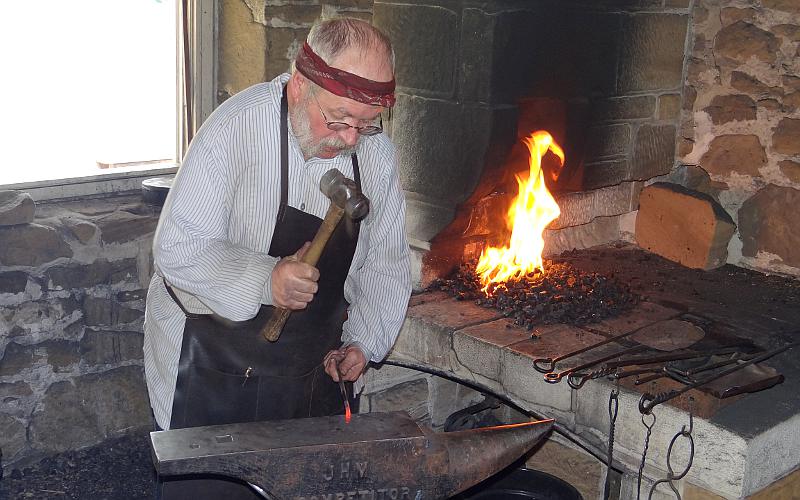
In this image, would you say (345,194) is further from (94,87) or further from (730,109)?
(730,109)

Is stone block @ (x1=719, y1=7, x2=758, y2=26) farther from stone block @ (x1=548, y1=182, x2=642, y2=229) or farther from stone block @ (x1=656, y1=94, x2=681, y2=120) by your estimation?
stone block @ (x1=548, y1=182, x2=642, y2=229)

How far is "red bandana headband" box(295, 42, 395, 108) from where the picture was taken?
8.03 ft

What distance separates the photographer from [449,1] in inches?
140

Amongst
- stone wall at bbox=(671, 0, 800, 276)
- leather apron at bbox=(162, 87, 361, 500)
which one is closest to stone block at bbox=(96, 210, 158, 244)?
leather apron at bbox=(162, 87, 361, 500)

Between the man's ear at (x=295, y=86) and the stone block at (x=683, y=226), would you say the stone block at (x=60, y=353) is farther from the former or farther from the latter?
the stone block at (x=683, y=226)

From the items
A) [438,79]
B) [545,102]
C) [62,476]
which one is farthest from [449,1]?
[62,476]

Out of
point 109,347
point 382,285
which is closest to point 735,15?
point 382,285

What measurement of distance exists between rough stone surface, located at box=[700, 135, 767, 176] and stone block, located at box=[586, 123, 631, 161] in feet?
1.56

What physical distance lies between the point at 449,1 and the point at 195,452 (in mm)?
2140

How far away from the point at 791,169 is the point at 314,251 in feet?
8.84

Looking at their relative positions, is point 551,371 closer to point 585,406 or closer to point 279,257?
point 585,406

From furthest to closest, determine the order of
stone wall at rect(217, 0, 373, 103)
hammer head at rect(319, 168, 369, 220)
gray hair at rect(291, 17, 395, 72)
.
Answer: stone wall at rect(217, 0, 373, 103)
gray hair at rect(291, 17, 395, 72)
hammer head at rect(319, 168, 369, 220)

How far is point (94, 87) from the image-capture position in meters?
3.85

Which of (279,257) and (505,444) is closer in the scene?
(505,444)
